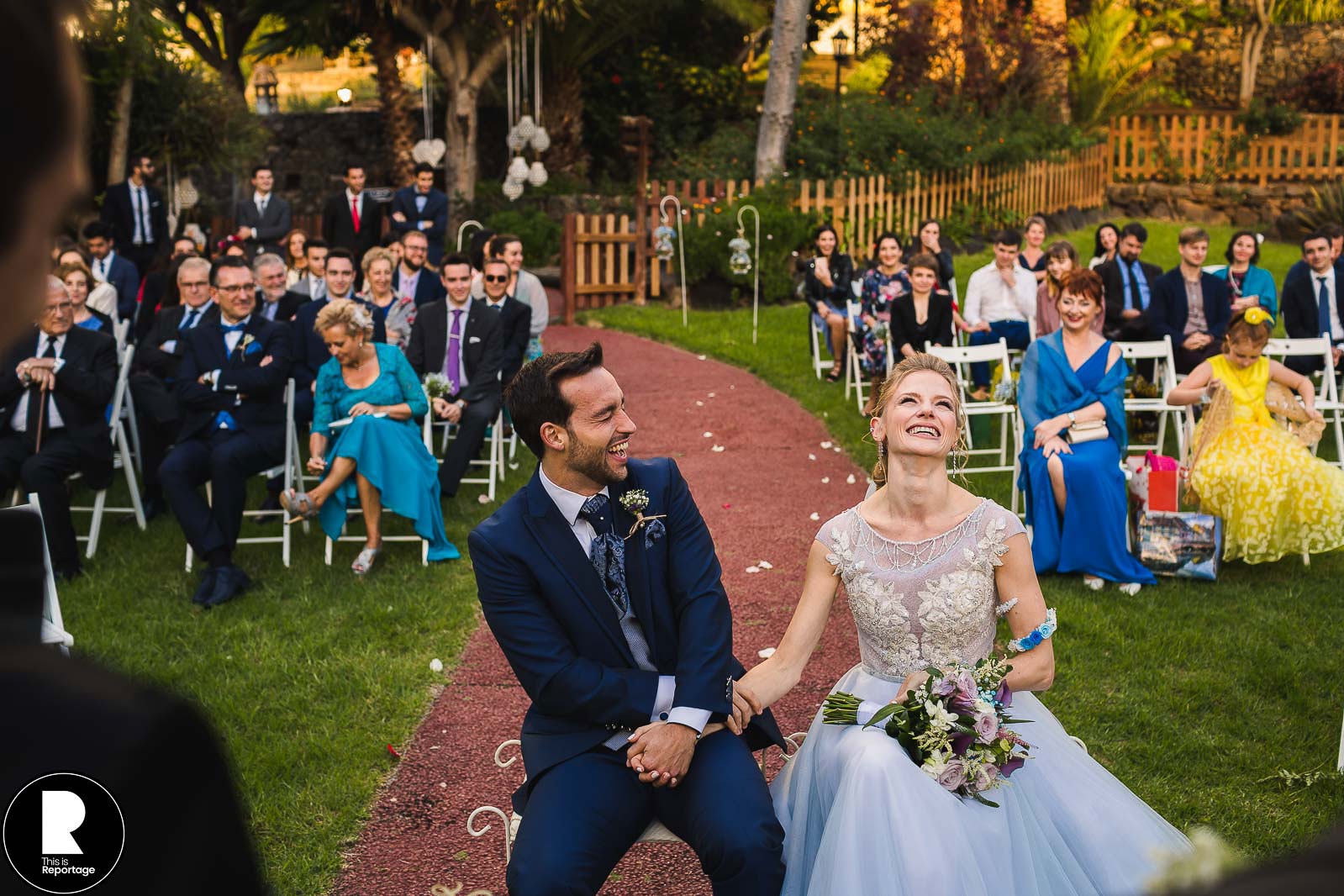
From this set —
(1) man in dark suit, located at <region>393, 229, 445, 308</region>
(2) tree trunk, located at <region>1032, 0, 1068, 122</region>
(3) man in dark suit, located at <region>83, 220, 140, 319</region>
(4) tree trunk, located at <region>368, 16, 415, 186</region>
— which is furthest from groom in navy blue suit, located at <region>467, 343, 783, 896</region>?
(2) tree trunk, located at <region>1032, 0, 1068, 122</region>

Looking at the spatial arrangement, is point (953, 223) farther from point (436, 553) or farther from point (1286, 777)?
point (1286, 777)

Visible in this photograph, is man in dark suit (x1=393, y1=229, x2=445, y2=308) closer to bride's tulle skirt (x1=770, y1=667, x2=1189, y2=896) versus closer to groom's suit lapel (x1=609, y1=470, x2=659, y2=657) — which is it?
groom's suit lapel (x1=609, y1=470, x2=659, y2=657)

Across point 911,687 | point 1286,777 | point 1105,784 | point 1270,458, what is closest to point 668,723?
point 911,687

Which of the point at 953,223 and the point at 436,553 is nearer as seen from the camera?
the point at 436,553

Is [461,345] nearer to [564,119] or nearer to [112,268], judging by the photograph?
[112,268]

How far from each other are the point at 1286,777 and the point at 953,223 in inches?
663

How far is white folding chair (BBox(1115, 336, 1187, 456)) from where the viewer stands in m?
8.62

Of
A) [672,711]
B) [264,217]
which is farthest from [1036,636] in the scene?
[264,217]

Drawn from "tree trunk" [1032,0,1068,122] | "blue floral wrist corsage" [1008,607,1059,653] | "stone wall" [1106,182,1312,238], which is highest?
"tree trunk" [1032,0,1068,122]

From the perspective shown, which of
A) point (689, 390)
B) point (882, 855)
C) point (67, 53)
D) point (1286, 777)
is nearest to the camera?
point (67, 53)

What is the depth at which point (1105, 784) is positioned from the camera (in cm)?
363

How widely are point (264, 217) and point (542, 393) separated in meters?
11.7

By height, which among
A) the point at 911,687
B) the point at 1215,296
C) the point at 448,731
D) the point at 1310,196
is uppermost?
the point at 1310,196

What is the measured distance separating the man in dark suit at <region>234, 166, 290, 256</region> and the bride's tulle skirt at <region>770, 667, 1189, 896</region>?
40.6ft
